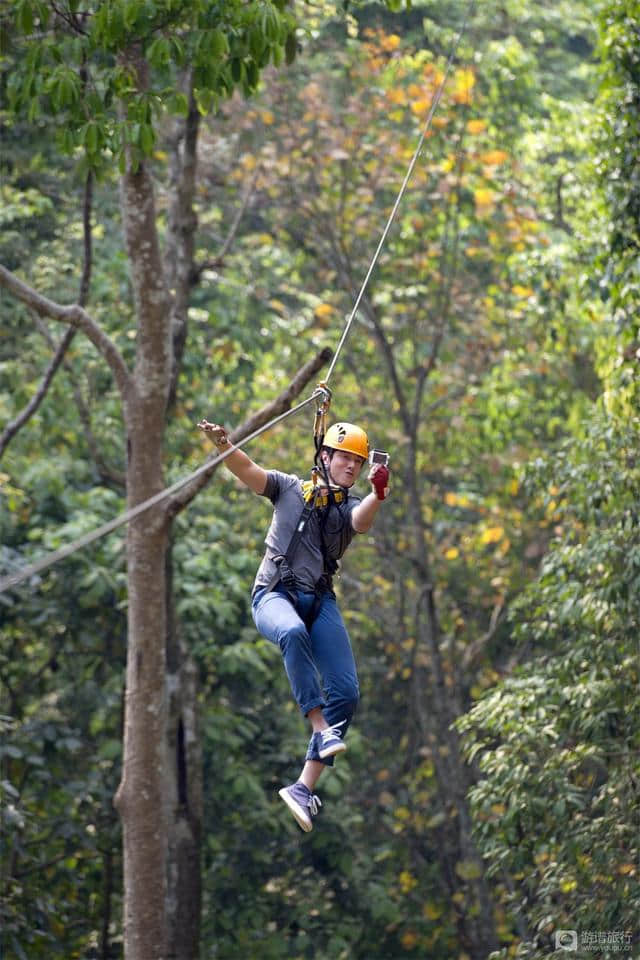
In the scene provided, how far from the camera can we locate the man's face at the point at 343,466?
4.92 metres

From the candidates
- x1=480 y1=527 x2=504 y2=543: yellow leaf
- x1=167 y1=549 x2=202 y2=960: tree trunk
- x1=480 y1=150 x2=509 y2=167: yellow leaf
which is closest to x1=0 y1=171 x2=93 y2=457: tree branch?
x1=167 y1=549 x2=202 y2=960: tree trunk

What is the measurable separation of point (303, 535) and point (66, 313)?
2307mm

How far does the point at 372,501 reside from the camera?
15.6ft

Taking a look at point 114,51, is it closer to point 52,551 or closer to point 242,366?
point 52,551

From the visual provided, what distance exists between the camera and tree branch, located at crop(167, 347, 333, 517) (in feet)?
20.0

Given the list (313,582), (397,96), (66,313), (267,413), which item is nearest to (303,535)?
(313,582)

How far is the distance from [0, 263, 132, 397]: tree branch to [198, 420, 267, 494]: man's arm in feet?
6.68

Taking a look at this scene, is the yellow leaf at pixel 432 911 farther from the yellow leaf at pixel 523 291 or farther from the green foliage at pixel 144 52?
the green foliage at pixel 144 52

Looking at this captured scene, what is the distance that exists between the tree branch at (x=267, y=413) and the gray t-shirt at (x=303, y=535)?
30.5 inches

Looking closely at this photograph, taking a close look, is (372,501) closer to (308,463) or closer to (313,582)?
(313,582)

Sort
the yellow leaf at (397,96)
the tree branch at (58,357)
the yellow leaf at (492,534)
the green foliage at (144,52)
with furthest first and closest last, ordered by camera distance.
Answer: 1. the yellow leaf at (492,534)
2. the yellow leaf at (397,96)
3. the tree branch at (58,357)
4. the green foliage at (144,52)

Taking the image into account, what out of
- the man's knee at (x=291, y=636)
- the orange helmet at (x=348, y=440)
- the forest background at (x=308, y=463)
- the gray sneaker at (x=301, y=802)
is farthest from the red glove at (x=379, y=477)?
the forest background at (x=308, y=463)

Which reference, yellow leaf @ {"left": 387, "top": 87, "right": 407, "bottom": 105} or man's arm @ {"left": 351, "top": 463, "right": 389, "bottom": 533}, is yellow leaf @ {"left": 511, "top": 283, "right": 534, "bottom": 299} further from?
man's arm @ {"left": 351, "top": 463, "right": 389, "bottom": 533}

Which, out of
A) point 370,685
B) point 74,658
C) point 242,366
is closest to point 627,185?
point 242,366
